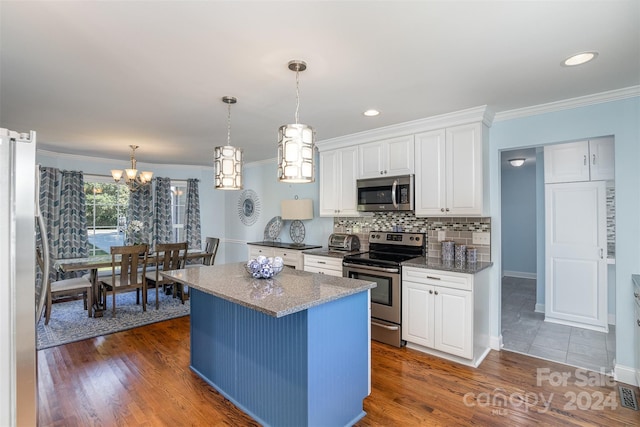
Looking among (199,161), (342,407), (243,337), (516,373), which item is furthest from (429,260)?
(199,161)

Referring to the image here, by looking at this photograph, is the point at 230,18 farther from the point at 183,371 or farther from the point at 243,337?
the point at 183,371

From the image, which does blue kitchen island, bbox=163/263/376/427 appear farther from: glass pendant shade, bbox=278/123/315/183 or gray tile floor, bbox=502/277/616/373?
gray tile floor, bbox=502/277/616/373

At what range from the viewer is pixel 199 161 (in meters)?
6.30

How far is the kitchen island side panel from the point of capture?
1.91 metres

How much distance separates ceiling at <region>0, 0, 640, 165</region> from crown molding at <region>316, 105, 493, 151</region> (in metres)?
0.12

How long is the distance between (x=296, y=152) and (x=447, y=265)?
80.8 inches

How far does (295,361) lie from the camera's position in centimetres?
193

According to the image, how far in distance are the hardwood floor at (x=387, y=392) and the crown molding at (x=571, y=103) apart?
2.37 metres

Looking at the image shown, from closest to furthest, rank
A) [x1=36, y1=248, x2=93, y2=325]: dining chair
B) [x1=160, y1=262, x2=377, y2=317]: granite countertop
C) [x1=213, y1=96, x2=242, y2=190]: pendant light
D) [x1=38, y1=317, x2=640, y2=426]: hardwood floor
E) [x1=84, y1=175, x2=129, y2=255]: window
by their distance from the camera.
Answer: [x1=160, y1=262, x2=377, y2=317]: granite countertop, [x1=38, y1=317, x2=640, y2=426]: hardwood floor, [x1=213, y1=96, x2=242, y2=190]: pendant light, [x1=36, y1=248, x2=93, y2=325]: dining chair, [x1=84, y1=175, x2=129, y2=255]: window

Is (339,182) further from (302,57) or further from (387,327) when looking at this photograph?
(302,57)

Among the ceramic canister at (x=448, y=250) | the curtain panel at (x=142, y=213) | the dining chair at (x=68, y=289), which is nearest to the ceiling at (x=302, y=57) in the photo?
the ceramic canister at (x=448, y=250)

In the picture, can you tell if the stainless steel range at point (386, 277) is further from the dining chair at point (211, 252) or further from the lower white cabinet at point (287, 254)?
the dining chair at point (211, 252)

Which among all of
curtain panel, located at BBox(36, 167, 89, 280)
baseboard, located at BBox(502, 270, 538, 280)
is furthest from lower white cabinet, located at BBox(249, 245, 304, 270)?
baseboard, located at BBox(502, 270, 538, 280)

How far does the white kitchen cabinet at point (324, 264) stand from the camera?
3.90 m
